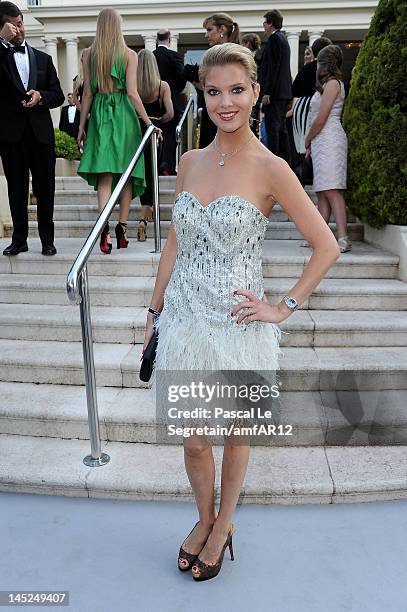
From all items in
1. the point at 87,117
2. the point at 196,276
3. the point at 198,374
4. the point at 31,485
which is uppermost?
the point at 87,117

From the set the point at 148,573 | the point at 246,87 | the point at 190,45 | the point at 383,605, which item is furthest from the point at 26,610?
the point at 190,45

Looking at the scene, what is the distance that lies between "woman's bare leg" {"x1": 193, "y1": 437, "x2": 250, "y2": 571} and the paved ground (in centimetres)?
12

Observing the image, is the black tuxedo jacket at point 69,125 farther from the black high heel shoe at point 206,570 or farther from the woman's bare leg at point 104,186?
the black high heel shoe at point 206,570

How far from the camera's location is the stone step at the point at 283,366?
10.5 feet

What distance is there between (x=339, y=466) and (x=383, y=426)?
18.8 inches

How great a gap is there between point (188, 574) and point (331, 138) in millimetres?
3740

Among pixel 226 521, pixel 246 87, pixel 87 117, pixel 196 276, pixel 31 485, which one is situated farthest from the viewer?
pixel 87 117

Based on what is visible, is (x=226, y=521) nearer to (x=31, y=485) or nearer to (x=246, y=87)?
(x=31, y=485)

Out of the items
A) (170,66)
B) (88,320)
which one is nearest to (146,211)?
(170,66)

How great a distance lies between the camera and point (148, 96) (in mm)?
5379

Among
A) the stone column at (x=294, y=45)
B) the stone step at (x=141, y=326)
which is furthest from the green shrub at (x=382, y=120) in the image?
the stone column at (x=294, y=45)

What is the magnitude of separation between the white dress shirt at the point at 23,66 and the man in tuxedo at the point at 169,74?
2223 millimetres

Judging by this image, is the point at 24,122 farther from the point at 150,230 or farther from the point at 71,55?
the point at 71,55

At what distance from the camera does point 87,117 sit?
4559mm
